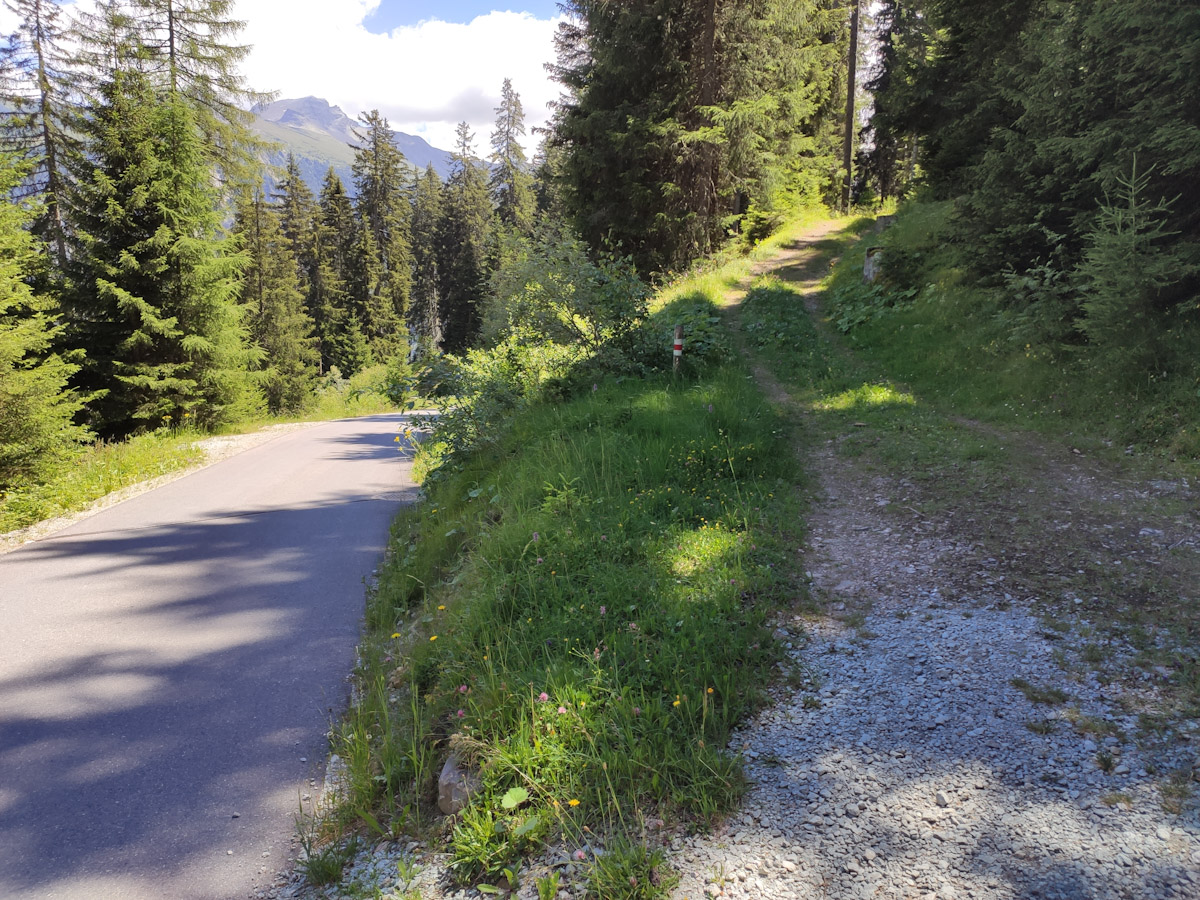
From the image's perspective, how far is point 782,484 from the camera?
21.7 feet

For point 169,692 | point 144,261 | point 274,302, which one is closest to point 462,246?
point 274,302

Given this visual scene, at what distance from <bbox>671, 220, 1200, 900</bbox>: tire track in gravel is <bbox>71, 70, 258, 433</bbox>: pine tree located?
18.0 meters

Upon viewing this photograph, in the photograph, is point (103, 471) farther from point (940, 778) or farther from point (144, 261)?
point (940, 778)

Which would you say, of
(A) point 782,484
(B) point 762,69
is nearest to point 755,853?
(A) point 782,484

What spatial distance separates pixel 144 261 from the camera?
16.5 m

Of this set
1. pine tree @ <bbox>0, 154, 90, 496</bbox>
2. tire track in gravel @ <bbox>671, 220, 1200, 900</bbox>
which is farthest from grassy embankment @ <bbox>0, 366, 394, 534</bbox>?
tire track in gravel @ <bbox>671, 220, 1200, 900</bbox>

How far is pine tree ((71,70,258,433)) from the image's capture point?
1602cm

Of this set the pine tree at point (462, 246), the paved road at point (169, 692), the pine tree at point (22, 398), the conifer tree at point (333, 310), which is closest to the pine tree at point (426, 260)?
the pine tree at point (462, 246)

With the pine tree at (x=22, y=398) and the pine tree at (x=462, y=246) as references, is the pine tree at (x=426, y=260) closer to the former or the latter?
the pine tree at (x=462, y=246)

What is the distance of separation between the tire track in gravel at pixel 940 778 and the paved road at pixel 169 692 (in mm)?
2411

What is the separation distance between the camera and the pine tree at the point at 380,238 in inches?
1889

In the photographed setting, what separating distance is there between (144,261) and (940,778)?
64.7ft

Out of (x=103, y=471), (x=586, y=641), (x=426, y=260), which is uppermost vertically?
(x=426, y=260)

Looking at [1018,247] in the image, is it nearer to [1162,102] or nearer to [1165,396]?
[1162,102]
